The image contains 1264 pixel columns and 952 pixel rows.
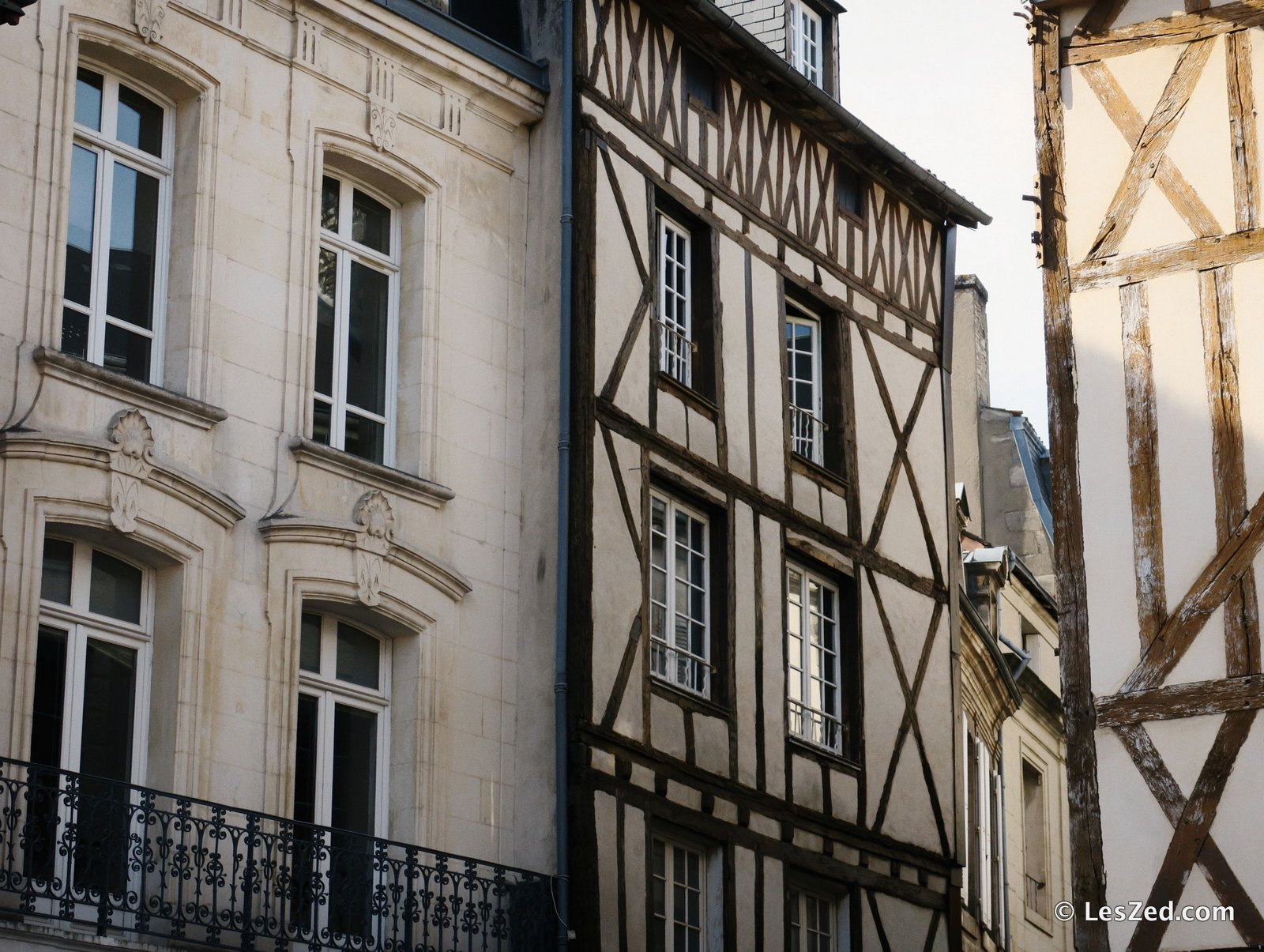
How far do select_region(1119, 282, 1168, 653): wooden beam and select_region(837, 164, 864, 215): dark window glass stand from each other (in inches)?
221

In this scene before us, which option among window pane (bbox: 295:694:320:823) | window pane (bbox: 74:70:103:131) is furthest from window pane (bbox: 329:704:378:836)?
window pane (bbox: 74:70:103:131)

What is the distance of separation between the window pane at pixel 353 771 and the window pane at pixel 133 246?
2502mm

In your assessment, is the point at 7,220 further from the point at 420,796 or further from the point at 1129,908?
the point at 1129,908

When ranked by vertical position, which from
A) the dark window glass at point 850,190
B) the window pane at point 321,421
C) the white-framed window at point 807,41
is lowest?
the window pane at point 321,421

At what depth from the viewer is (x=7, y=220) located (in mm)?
11328

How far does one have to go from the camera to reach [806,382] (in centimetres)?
1739

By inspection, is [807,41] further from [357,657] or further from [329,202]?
[357,657]

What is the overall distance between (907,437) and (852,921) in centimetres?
406

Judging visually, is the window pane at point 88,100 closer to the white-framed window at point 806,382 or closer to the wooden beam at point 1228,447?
the wooden beam at point 1228,447

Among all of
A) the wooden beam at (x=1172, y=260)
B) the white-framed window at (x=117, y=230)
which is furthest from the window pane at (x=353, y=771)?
the wooden beam at (x=1172, y=260)

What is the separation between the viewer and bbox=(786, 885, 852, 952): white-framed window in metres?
15.7

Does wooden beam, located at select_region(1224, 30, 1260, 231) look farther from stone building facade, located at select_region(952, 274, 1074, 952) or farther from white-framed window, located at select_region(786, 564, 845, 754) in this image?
stone building facade, located at select_region(952, 274, 1074, 952)

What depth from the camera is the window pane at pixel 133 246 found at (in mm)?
12141

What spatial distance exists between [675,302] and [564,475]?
2.48 meters
